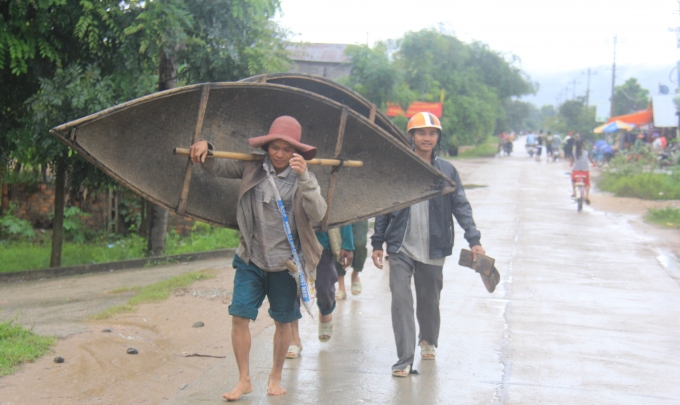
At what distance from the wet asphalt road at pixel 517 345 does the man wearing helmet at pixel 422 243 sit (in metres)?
0.35

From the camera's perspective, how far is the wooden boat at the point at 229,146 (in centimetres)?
444

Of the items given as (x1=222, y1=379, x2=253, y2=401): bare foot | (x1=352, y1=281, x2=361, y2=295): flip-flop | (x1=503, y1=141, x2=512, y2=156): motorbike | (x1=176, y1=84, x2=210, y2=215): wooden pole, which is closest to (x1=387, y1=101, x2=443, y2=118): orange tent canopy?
(x1=503, y1=141, x2=512, y2=156): motorbike

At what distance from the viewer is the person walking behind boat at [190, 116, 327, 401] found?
4293 mm

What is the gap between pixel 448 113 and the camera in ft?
127

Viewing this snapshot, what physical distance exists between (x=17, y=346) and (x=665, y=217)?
13.6 meters

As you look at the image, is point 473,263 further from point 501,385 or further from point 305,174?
point 305,174

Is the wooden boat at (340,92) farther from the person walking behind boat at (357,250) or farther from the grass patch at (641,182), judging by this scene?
the grass patch at (641,182)

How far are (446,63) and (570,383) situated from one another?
124 feet

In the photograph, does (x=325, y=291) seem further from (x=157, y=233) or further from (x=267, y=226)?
(x=157, y=233)

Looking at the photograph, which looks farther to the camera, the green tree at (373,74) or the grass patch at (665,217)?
the green tree at (373,74)

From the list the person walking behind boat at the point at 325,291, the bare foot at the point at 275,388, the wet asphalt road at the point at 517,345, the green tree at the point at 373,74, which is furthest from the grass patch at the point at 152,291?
the green tree at the point at 373,74

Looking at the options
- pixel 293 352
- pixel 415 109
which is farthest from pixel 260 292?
pixel 415 109

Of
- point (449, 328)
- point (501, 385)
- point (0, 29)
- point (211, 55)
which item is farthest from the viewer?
point (211, 55)

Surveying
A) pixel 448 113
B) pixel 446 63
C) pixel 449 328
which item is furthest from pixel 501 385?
pixel 446 63
